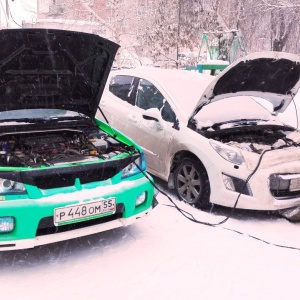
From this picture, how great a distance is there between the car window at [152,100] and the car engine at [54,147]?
1.11 meters

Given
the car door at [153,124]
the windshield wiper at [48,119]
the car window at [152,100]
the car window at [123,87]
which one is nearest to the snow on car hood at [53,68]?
the windshield wiper at [48,119]

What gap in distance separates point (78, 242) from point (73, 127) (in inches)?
50.0

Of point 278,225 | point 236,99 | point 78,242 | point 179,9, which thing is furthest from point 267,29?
point 78,242

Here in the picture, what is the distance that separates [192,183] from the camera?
471 cm

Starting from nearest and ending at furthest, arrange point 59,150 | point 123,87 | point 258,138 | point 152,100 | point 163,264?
point 163,264 → point 59,150 → point 258,138 → point 152,100 → point 123,87

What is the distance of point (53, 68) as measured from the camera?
13.4 ft

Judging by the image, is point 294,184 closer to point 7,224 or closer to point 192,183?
point 192,183

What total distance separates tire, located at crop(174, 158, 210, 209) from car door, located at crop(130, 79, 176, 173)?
33 centimetres

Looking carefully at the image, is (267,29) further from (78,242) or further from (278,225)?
(78,242)

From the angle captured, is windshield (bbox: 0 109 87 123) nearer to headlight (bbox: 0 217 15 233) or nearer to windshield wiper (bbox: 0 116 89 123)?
windshield wiper (bbox: 0 116 89 123)

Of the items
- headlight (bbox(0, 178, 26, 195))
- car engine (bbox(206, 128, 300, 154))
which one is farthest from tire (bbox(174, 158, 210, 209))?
headlight (bbox(0, 178, 26, 195))

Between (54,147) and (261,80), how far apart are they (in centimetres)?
283

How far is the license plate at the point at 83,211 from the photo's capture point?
312 cm

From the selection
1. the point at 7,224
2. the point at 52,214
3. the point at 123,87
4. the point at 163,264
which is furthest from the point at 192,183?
the point at 7,224
